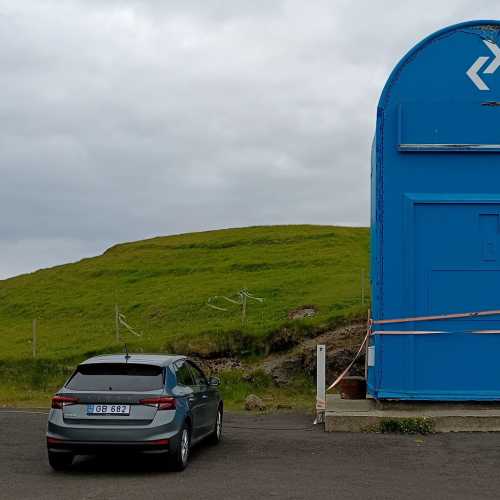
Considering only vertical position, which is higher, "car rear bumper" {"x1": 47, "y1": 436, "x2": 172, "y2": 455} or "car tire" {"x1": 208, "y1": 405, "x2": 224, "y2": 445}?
"car rear bumper" {"x1": 47, "y1": 436, "x2": 172, "y2": 455}

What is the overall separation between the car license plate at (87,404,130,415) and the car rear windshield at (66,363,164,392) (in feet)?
0.96

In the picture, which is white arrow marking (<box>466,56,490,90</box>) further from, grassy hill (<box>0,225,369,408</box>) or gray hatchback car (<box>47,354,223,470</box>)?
grassy hill (<box>0,225,369,408</box>)

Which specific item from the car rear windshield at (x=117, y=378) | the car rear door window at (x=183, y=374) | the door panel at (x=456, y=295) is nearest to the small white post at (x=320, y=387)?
the door panel at (x=456, y=295)

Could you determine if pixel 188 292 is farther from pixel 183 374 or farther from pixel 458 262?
pixel 183 374

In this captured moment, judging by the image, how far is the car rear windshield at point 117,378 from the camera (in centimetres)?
1158

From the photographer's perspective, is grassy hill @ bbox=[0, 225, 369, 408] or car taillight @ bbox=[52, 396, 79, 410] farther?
grassy hill @ bbox=[0, 225, 369, 408]

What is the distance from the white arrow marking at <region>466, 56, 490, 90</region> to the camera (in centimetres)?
1667

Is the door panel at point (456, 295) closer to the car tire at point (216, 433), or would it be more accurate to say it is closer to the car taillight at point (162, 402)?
the car tire at point (216, 433)

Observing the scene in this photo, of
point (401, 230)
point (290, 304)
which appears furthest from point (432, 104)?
point (290, 304)

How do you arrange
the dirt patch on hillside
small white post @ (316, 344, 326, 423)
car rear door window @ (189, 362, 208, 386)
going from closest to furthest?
car rear door window @ (189, 362, 208, 386), small white post @ (316, 344, 326, 423), the dirt patch on hillside

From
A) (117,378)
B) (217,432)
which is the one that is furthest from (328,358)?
(117,378)

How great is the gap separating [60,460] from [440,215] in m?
8.44

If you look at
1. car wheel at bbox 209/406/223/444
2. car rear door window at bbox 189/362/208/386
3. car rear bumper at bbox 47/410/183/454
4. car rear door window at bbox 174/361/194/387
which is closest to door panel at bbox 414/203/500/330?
car wheel at bbox 209/406/223/444

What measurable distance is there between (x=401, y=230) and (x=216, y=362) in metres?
11.0
